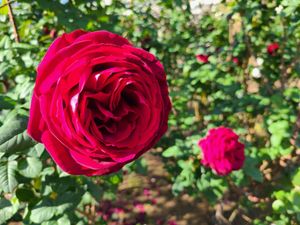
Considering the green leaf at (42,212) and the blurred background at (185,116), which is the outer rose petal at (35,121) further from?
the green leaf at (42,212)

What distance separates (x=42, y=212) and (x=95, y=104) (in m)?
0.81

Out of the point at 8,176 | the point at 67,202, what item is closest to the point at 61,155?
the point at 8,176

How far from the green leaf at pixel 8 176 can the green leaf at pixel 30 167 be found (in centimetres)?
4

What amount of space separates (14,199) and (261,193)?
2.07m

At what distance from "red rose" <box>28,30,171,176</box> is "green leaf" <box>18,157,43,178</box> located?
0.45 m

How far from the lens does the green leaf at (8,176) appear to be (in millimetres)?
968

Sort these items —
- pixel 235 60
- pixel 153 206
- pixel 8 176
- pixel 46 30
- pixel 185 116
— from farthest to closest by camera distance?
pixel 153 206 < pixel 235 60 < pixel 185 116 < pixel 46 30 < pixel 8 176

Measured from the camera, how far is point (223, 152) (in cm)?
143

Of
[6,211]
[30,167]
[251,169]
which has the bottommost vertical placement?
[251,169]

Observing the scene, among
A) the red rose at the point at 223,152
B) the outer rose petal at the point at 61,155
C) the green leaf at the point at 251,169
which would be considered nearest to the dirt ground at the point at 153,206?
the green leaf at the point at 251,169

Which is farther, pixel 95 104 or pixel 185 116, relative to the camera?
pixel 185 116

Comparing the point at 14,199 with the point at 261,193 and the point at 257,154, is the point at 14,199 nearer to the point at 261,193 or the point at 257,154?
the point at 257,154

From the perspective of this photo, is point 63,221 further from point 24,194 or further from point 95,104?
point 95,104

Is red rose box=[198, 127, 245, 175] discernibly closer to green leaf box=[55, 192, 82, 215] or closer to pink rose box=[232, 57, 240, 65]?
green leaf box=[55, 192, 82, 215]
